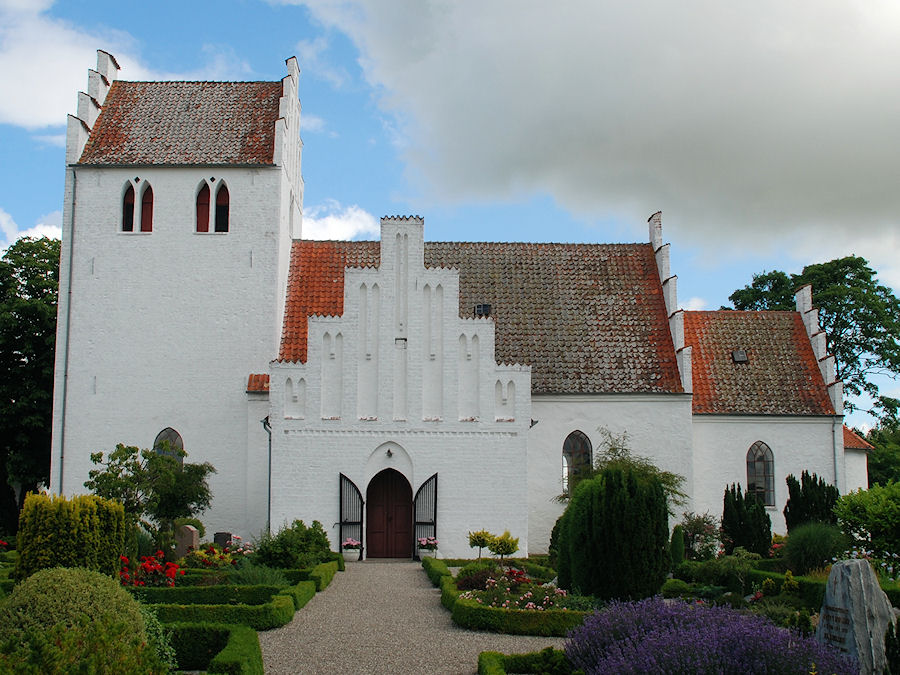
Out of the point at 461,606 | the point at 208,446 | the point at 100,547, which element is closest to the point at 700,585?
the point at 461,606

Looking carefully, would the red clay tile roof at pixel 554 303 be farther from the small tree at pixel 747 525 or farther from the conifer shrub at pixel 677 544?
the conifer shrub at pixel 677 544

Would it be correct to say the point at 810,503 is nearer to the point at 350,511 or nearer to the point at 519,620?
the point at 519,620

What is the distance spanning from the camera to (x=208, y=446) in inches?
986

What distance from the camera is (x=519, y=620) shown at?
1346cm

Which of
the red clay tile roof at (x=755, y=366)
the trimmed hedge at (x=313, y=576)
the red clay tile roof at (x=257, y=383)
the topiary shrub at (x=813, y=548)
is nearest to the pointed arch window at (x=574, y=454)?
the red clay tile roof at (x=755, y=366)

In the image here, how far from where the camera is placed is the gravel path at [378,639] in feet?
37.1

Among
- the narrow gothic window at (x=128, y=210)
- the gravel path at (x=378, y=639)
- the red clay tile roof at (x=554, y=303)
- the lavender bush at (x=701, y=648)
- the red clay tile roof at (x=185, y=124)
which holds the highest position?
the red clay tile roof at (x=185, y=124)

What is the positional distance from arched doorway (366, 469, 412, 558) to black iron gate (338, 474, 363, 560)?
1.78 ft

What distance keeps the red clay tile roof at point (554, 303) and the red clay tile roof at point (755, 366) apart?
2.02 metres

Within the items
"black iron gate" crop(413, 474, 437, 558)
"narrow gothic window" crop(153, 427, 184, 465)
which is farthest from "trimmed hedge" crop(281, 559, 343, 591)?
"narrow gothic window" crop(153, 427, 184, 465)

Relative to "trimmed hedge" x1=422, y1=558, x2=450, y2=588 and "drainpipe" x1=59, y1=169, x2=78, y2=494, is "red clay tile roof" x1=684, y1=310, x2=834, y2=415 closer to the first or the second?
"trimmed hedge" x1=422, y1=558, x2=450, y2=588

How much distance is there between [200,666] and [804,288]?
81.0ft

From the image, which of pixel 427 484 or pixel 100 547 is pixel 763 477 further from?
pixel 100 547

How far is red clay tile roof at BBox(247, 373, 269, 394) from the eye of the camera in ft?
82.1
